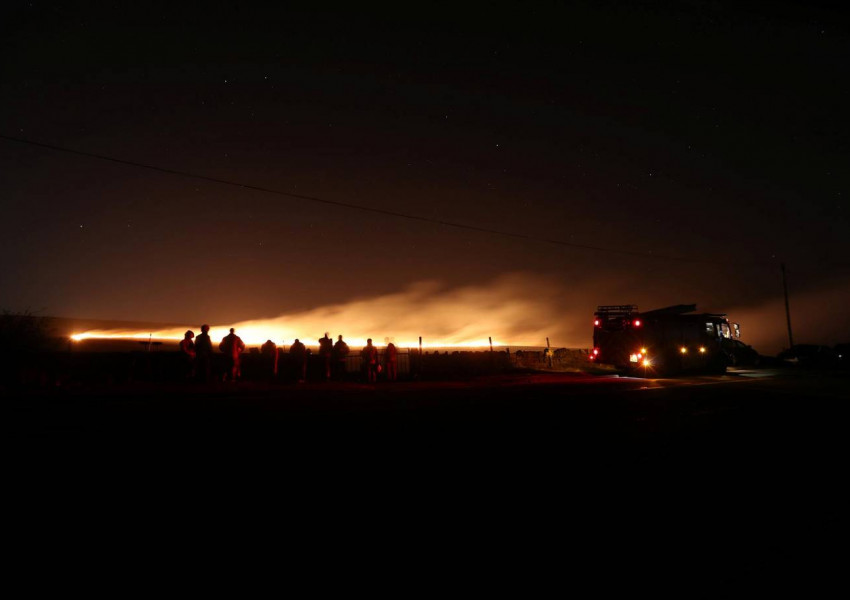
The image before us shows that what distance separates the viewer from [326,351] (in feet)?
64.7

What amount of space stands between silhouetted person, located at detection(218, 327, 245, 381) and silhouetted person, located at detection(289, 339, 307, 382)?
232cm

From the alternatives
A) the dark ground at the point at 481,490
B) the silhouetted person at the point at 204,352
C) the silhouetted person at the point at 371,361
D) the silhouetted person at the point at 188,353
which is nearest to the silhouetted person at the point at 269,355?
the silhouetted person at the point at 188,353

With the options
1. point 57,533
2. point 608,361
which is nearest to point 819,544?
point 57,533

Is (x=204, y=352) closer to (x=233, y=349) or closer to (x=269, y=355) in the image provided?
(x=233, y=349)

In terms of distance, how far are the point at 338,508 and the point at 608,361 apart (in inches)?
827

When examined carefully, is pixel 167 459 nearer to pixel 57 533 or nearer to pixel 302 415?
pixel 57 533

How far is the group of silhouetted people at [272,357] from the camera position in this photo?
17094mm

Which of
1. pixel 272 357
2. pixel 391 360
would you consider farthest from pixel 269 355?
pixel 391 360

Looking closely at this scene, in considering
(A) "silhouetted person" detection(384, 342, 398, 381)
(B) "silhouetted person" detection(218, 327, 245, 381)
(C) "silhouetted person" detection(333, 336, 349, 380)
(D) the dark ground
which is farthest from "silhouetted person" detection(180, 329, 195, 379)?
(A) "silhouetted person" detection(384, 342, 398, 381)

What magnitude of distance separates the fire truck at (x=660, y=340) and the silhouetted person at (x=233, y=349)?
15.7 metres

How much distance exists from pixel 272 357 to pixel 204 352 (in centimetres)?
338

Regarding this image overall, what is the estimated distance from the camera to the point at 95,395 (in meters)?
13.7

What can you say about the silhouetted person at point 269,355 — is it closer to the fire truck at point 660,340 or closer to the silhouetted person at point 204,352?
the silhouetted person at point 204,352

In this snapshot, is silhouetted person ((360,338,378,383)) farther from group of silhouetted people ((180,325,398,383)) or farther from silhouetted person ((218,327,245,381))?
silhouetted person ((218,327,245,381))
